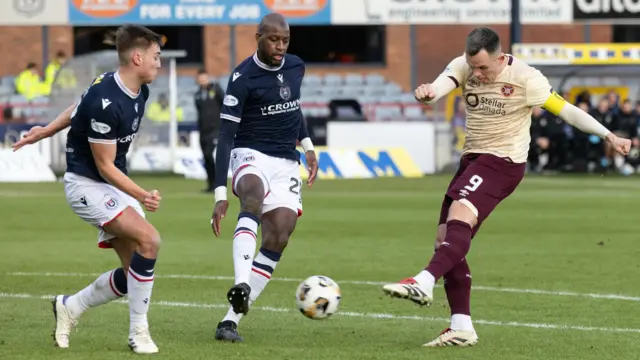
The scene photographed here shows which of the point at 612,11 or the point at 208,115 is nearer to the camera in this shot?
the point at 208,115

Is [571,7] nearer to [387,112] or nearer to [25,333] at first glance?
[387,112]

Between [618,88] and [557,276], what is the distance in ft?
75.4

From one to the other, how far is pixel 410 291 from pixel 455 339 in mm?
1147

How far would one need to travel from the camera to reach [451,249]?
8.23m

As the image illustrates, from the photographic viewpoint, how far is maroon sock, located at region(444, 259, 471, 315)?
875cm

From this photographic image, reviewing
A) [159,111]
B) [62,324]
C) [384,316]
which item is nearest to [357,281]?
[384,316]

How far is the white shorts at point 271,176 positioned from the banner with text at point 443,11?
24.7m

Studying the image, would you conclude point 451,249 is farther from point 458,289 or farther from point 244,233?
point 244,233

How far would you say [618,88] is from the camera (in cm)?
3469

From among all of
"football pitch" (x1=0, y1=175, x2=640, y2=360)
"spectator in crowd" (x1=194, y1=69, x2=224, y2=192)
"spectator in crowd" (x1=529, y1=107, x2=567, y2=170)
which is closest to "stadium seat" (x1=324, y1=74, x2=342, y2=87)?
"spectator in crowd" (x1=529, y1=107, x2=567, y2=170)

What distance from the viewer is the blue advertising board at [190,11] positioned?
33594 mm

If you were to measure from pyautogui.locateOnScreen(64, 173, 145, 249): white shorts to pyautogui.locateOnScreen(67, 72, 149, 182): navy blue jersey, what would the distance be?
5 centimetres

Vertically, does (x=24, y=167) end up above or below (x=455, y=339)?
below

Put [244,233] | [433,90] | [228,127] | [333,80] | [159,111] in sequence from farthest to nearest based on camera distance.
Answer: [333,80]
[159,111]
[228,127]
[244,233]
[433,90]
